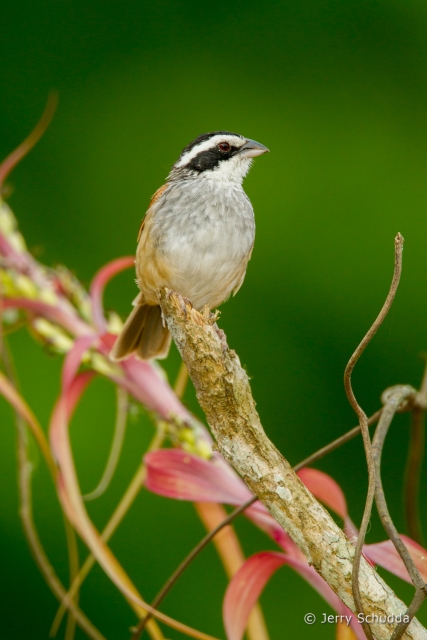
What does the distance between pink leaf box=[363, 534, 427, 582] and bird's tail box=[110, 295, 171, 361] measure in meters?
0.80

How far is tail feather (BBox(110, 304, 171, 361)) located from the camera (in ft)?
5.61

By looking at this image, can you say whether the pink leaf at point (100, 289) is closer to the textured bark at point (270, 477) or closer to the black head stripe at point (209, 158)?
the textured bark at point (270, 477)

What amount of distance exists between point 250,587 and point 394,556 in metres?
0.17

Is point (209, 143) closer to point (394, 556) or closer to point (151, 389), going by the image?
point (151, 389)

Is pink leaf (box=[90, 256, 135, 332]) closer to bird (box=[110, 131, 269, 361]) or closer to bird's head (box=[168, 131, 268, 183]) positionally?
bird (box=[110, 131, 269, 361])

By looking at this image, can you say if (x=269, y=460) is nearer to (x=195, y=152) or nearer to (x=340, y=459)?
(x=195, y=152)

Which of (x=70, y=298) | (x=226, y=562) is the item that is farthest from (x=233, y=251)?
(x=226, y=562)

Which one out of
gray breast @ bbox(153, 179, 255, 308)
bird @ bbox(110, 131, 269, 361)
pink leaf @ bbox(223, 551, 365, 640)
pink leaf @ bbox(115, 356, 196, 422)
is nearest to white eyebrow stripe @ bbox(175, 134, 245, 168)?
bird @ bbox(110, 131, 269, 361)

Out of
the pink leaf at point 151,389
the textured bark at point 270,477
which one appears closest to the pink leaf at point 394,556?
the textured bark at point 270,477

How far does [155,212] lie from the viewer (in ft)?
6.18

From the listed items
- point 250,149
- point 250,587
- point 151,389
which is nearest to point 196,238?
point 250,149

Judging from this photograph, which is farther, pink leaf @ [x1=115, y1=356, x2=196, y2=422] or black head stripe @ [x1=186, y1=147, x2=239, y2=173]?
black head stripe @ [x1=186, y1=147, x2=239, y2=173]

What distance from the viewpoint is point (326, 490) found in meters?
1.03

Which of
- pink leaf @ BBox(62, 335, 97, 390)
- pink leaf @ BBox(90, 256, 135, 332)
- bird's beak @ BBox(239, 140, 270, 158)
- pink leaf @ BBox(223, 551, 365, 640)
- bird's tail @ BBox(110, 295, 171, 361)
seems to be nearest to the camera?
pink leaf @ BBox(223, 551, 365, 640)
